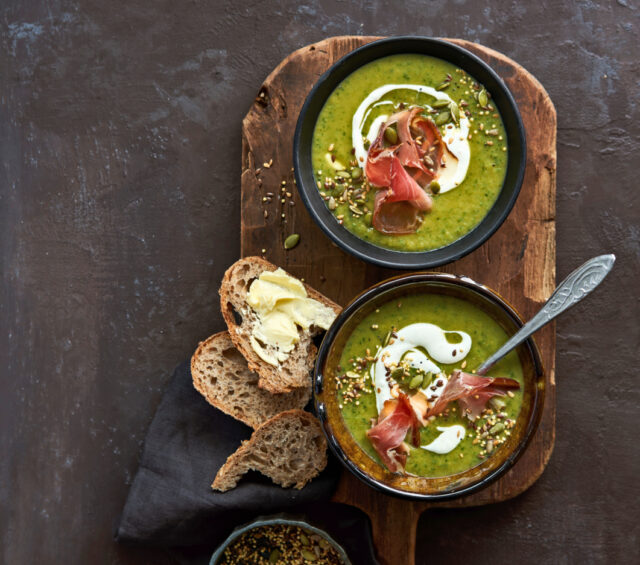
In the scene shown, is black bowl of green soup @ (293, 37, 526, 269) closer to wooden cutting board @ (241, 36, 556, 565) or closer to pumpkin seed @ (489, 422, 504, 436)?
wooden cutting board @ (241, 36, 556, 565)

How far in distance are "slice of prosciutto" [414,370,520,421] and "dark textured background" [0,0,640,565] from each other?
2.06 ft

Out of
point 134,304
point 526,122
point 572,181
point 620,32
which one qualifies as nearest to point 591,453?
point 572,181

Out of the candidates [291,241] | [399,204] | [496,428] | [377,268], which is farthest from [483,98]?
[496,428]

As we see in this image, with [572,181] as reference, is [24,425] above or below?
below

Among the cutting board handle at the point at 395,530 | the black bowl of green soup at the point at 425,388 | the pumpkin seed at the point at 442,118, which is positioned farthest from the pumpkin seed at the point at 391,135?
the cutting board handle at the point at 395,530

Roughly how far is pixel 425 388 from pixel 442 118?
3.30 ft

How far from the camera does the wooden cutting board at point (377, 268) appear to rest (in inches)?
104

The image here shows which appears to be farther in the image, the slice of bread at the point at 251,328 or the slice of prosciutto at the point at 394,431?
the slice of bread at the point at 251,328

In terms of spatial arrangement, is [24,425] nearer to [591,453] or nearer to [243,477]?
[243,477]

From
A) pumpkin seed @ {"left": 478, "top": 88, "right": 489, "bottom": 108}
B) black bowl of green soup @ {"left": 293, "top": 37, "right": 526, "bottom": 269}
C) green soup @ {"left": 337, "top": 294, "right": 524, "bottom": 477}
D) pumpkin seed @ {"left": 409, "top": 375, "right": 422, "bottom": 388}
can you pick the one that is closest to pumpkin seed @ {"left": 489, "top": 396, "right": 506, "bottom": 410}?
green soup @ {"left": 337, "top": 294, "right": 524, "bottom": 477}

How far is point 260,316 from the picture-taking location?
2.59 meters

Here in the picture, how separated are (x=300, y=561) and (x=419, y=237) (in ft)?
4.60

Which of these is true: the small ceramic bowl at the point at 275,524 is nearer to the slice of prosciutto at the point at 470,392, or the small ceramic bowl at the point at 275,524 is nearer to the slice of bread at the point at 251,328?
the slice of bread at the point at 251,328

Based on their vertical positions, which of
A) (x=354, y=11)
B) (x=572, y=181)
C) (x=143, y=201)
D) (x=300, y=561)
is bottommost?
(x=300, y=561)
